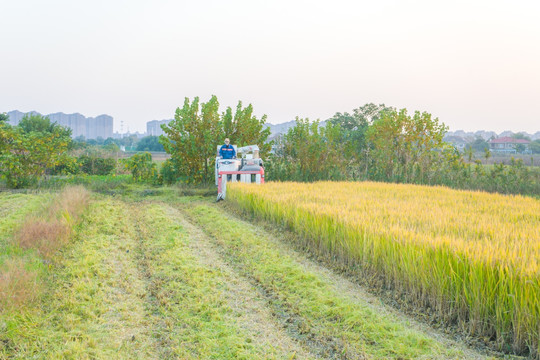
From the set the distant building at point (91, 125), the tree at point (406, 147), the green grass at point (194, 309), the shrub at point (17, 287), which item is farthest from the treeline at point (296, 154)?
the distant building at point (91, 125)

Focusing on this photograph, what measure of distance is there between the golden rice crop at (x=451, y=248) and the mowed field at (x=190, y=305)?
33 centimetres

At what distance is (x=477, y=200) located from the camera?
802 centimetres

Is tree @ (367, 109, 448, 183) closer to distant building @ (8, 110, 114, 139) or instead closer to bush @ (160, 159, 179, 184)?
bush @ (160, 159, 179, 184)

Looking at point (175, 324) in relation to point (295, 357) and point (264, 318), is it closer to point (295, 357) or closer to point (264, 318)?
point (264, 318)

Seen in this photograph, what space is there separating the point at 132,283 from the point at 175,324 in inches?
51.3

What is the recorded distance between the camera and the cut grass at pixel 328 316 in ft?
11.3

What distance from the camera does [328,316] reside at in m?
4.10

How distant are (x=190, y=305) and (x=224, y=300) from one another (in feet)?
1.22

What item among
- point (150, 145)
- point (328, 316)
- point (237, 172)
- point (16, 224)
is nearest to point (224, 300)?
point (328, 316)

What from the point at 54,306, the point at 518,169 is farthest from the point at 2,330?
the point at 518,169

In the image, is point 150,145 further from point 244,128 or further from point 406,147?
point 406,147

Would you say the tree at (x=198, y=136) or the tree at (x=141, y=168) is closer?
the tree at (x=198, y=136)

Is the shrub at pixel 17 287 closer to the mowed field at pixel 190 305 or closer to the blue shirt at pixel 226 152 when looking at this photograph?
the mowed field at pixel 190 305

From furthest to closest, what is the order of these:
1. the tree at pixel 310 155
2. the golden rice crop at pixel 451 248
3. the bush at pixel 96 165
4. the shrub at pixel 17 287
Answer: the bush at pixel 96 165 < the tree at pixel 310 155 < the shrub at pixel 17 287 < the golden rice crop at pixel 451 248
